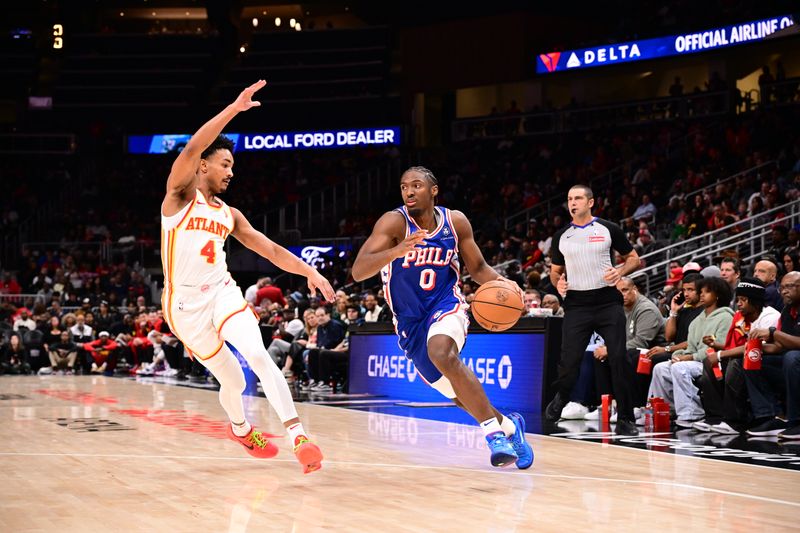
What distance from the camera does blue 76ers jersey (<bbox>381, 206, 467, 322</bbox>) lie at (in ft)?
20.2

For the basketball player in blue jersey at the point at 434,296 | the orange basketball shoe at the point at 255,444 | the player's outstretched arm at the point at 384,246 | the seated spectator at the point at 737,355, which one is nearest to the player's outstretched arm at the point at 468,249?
the basketball player in blue jersey at the point at 434,296

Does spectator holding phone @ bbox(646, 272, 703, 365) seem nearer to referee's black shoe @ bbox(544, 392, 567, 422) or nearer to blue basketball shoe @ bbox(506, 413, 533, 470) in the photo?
referee's black shoe @ bbox(544, 392, 567, 422)

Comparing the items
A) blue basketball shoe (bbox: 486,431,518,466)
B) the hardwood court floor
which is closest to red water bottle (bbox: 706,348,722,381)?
the hardwood court floor

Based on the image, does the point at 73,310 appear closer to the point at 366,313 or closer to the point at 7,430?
the point at 366,313

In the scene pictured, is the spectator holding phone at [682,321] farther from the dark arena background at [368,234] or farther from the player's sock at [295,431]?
the player's sock at [295,431]

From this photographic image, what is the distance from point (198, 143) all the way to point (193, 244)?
660 millimetres

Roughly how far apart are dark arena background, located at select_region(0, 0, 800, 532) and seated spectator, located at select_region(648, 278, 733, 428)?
0.04m

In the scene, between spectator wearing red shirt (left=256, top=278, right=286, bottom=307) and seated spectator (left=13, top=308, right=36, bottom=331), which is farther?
seated spectator (left=13, top=308, right=36, bottom=331)

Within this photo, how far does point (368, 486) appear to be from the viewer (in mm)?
5570

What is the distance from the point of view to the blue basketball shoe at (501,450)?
19.2 feet

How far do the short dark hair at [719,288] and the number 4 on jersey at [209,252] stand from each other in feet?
16.3

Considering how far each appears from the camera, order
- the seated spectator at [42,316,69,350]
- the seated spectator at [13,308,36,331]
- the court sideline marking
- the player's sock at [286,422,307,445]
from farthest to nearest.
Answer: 1. the seated spectator at [13,308,36,331]
2. the seated spectator at [42,316,69,350]
3. the player's sock at [286,422,307,445]
4. the court sideline marking

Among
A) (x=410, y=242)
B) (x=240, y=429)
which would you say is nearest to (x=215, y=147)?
(x=410, y=242)

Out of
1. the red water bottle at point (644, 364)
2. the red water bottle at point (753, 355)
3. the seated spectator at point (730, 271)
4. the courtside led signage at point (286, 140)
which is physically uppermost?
the courtside led signage at point (286, 140)
